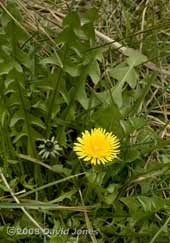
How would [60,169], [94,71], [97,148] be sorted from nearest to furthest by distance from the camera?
[97,148], [60,169], [94,71]

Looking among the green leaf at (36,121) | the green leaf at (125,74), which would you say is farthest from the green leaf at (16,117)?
the green leaf at (125,74)

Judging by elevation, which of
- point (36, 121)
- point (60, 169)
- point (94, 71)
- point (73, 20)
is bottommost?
point (60, 169)

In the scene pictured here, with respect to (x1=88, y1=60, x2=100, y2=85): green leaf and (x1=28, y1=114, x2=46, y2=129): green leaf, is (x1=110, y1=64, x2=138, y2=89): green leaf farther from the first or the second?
(x1=28, y1=114, x2=46, y2=129): green leaf

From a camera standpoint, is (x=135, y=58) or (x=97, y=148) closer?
(x=97, y=148)

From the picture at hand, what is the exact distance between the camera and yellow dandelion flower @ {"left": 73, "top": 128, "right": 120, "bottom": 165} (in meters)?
1.31

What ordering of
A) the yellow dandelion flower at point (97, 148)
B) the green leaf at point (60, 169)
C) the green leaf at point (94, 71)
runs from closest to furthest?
the yellow dandelion flower at point (97, 148)
the green leaf at point (60, 169)
the green leaf at point (94, 71)

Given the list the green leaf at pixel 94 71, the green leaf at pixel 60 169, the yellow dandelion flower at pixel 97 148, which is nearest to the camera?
the yellow dandelion flower at pixel 97 148

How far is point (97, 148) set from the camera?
4.35 ft

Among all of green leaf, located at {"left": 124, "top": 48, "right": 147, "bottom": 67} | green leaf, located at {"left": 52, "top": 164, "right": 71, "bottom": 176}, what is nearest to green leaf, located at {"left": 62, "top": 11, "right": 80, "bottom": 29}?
green leaf, located at {"left": 124, "top": 48, "right": 147, "bottom": 67}

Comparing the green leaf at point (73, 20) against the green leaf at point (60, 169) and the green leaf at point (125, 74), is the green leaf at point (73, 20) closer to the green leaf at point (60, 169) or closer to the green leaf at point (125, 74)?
the green leaf at point (125, 74)

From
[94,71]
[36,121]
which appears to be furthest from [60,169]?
[94,71]

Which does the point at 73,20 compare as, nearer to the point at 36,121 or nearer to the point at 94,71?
the point at 94,71

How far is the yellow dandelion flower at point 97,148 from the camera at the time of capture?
131 centimetres

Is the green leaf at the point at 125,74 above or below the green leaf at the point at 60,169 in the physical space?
above
